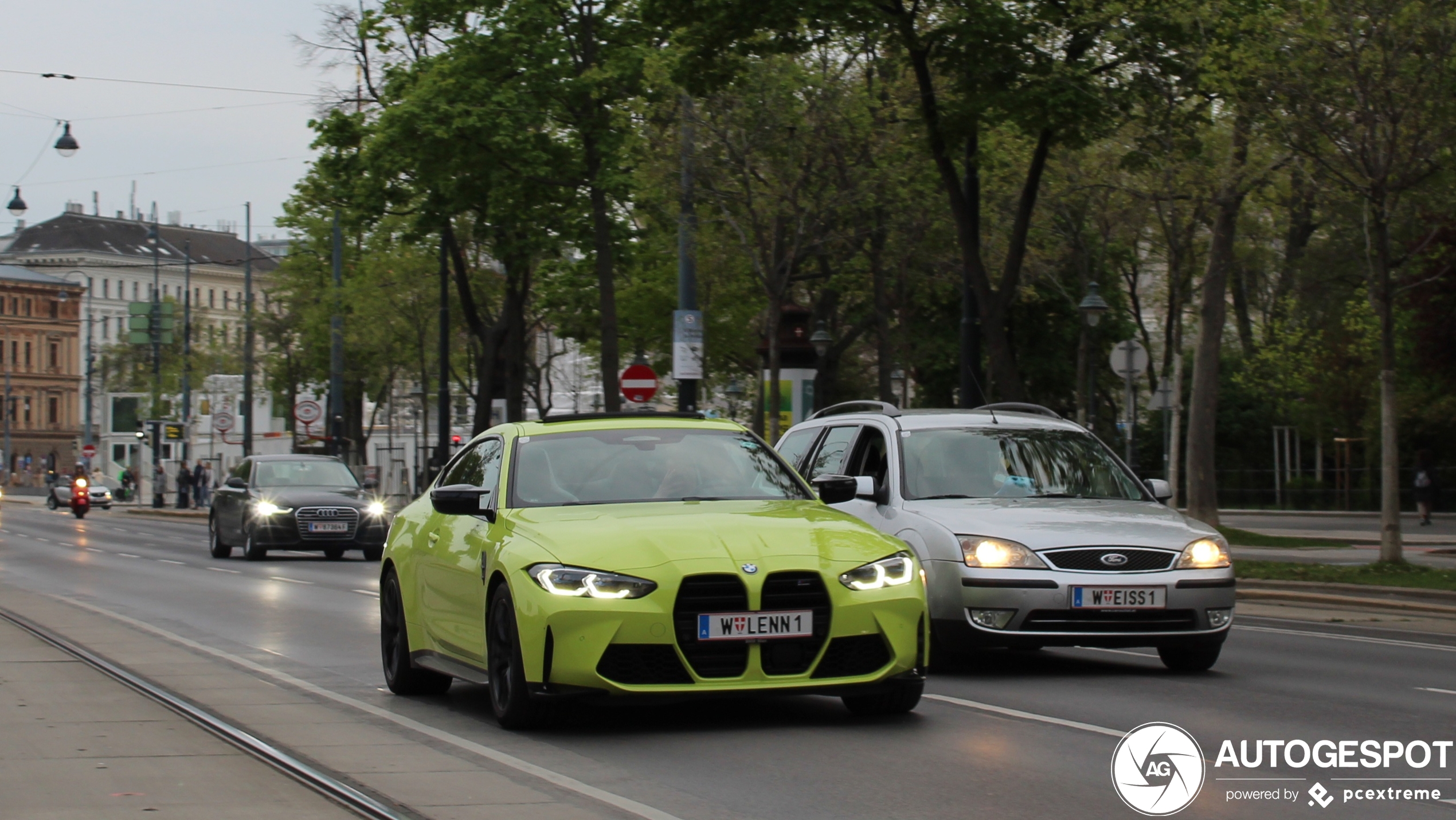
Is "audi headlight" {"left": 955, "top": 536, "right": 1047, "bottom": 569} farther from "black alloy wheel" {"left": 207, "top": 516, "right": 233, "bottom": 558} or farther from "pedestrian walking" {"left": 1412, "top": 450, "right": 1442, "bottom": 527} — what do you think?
"pedestrian walking" {"left": 1412, "top": 450, "right": 1442, "bottom": 527}

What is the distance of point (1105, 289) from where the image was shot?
5988cm

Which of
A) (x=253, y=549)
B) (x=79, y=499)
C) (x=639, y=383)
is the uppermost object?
(x=639, y=383)

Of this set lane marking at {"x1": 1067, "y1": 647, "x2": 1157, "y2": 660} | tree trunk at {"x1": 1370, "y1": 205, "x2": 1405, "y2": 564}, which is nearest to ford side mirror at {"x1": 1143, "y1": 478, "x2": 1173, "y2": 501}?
lane marking at {"x1": 1067, "y1": 647, "x2": 1157, "y2": 660}

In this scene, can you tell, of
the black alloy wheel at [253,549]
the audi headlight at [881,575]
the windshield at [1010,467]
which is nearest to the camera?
the audi headlight at [881,575]

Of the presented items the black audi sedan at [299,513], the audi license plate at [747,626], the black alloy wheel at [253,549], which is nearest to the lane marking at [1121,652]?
the audi license plate at [747,626]

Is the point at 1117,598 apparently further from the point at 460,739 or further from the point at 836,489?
the point at 460,739

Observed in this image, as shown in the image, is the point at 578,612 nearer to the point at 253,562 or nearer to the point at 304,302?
the point at 253,562

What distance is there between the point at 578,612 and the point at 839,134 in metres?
24.0

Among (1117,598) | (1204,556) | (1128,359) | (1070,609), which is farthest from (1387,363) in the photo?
(1070,609)

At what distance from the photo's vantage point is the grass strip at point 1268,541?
104 ft

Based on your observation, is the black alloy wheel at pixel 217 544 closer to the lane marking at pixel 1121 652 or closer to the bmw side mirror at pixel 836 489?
the lane marking at pixel 1121 652

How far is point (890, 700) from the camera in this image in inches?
373

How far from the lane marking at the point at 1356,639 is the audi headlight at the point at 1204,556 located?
10.8 feet

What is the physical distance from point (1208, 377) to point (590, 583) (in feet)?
81.9
